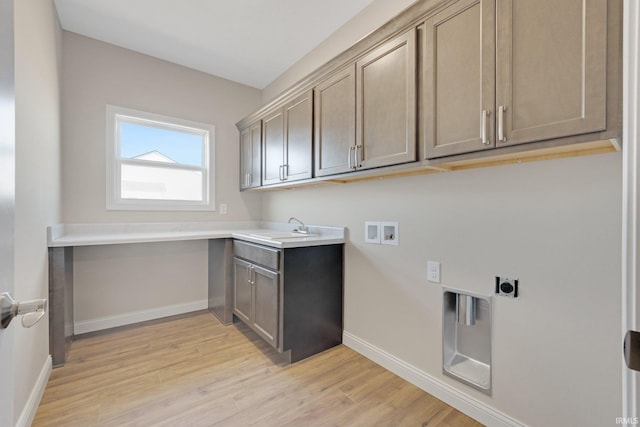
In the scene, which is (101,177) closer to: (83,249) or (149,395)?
(83,249)

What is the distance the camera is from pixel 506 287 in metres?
1.48

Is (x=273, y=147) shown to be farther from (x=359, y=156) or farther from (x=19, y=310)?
(x=19, y=310)

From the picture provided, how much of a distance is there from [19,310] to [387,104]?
181cm

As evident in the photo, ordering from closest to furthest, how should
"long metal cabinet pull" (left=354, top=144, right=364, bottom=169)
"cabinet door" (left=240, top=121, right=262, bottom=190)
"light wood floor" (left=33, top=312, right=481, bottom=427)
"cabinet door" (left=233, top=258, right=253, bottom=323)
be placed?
"light wood floor" (left=33, top=312, right=481, bottom=427) → "long metal cabinet pull" (left=354, top=144, right=364, bottom=169) → "cabinet door" (left=233, top=258, right=253, bottom=323) → "cabinet door" (left=240, top=121, right=262, bottom=190)

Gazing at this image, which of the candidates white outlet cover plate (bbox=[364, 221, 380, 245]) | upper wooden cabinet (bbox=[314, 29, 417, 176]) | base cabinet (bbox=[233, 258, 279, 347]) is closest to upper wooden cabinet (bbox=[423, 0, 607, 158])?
upper wooden cabinet (bbox=[314, 29, 417, 176])

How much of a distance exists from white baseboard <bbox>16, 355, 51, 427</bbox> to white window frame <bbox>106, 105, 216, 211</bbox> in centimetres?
146

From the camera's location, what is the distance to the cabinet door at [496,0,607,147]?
1.01 metres

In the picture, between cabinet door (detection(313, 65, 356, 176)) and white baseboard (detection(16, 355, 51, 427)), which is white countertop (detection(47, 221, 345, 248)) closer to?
cabinet door (detection(313, 65, 356, 176))

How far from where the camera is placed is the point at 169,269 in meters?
3.18

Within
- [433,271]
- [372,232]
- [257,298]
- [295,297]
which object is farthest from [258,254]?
[433,271]

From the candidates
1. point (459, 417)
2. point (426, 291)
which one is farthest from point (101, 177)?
point (459, 417)

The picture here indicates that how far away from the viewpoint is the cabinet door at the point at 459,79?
4.22ft

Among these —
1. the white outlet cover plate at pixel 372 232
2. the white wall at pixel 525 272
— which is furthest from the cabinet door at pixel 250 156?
the white wall at pixel 525 272

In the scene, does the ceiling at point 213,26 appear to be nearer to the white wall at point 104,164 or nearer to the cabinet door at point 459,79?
the white wall at point 104,164
